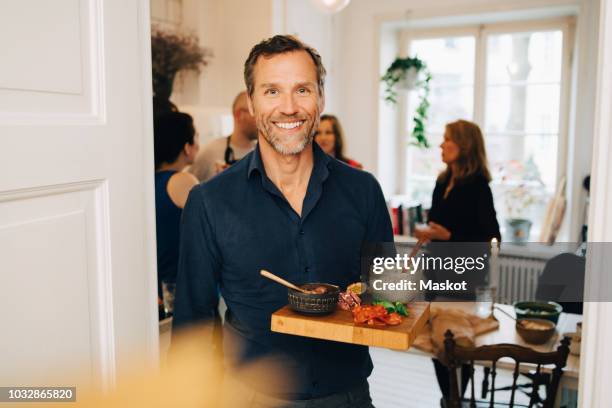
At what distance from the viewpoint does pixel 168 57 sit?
3.82 meters

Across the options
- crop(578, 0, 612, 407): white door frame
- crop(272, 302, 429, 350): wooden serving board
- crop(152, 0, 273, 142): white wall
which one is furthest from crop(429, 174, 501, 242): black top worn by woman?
crop(578, 0, 612, 407): white door frame

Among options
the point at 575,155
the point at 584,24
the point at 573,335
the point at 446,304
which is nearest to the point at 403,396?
the point at 446,304

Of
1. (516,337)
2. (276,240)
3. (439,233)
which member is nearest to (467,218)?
(439,233)

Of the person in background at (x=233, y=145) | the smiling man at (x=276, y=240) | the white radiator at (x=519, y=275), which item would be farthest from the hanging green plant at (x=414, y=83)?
the smiling man at (x=276, y=240)

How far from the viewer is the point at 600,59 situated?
3.58 ft

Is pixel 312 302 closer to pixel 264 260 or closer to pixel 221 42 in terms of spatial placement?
pixel 264 260

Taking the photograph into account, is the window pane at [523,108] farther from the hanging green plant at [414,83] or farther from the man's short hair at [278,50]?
the man's short hair at [278,50]

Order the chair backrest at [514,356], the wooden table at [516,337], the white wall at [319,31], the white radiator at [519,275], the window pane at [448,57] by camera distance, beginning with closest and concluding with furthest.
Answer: the chair backrest at [514,356]
the wooden table at [516,337]
the white wall at [319,31]
the white radiator at [519,275]
the window pane at [448,57]

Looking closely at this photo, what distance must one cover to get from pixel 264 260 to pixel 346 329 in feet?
1.22

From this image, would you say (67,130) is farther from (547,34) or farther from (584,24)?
(547,34)

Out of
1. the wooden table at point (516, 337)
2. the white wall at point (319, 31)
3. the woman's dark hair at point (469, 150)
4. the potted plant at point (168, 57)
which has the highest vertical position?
the white wall at point (319, 31)

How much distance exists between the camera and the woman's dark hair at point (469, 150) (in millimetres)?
3717

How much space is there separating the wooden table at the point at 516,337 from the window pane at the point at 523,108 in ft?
8.19

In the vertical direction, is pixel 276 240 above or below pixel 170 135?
below
